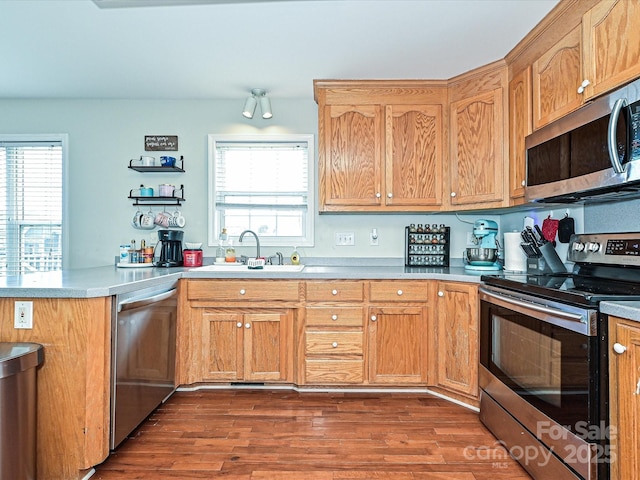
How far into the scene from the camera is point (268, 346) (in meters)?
2.65

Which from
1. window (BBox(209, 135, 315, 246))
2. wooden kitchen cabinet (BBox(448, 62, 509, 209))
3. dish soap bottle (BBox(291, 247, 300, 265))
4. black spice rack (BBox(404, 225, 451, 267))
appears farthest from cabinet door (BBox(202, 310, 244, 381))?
wooden kitchen cabinet (BBox(448, 62, 509, 209))

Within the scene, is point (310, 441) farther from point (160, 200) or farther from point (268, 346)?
point (160, 200)

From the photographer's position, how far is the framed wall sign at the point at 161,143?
331cm

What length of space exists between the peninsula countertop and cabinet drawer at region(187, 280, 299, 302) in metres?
0.05

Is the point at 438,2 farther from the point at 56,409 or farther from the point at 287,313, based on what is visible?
the point at 56,409

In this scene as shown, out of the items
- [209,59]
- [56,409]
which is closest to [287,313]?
[56,409]

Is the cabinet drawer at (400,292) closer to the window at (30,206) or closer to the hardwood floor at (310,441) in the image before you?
the hardwood floor at (310,441)

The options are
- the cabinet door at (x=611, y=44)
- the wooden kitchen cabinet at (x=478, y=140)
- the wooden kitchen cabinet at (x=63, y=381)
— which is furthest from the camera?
the wooden kitchen cabinet at (x=478, y=140)

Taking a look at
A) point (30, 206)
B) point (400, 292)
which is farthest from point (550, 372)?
point (30, 206)

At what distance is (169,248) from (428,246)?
2.10m

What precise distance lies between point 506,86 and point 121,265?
3135 mm

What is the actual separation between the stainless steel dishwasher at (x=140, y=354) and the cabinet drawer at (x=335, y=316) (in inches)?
36.6

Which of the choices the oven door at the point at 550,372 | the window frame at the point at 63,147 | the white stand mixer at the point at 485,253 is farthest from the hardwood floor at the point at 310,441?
the window frame at the point at 63,147

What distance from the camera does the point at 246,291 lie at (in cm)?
265
